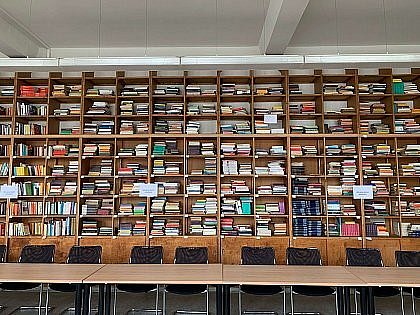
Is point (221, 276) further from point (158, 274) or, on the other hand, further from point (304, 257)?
point (304, 257)

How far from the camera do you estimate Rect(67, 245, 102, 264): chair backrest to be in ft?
15.3

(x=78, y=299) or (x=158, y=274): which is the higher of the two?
(x=158, y=274)

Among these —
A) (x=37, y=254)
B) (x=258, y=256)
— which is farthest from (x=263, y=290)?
(x=37, y=254)

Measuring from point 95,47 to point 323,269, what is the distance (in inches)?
189

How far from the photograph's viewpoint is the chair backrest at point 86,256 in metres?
4.66

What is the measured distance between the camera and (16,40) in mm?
5672

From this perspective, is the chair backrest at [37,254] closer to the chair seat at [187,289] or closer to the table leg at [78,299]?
the table leg at [78,299]

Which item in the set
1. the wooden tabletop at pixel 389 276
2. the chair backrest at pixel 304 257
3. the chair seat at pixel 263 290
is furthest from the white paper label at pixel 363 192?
the chair seat at pixel 263 290

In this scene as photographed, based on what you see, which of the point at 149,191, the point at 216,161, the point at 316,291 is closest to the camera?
the point at 316,291

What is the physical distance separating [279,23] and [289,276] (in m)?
2.89

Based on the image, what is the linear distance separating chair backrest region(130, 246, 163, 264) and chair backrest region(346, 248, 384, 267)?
2205 mm

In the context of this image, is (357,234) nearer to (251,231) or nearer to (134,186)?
(251,231)

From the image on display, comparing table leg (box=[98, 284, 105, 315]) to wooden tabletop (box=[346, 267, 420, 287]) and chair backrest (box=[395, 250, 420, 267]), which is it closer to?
wooden tabletop (box=[346, 267, 420, 287])

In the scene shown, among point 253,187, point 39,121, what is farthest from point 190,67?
point 39,121
